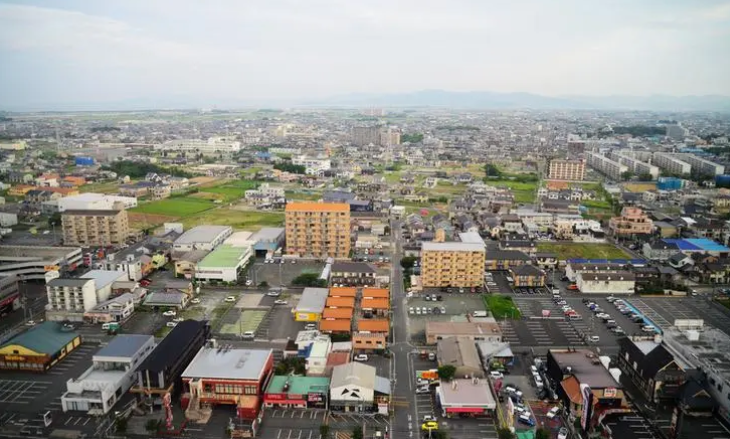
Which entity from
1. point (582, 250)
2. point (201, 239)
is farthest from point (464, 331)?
point (201, 239)

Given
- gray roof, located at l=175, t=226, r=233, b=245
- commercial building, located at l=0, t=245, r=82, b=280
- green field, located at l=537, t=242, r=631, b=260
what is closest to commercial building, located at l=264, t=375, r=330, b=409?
commercial building, located at l=0, t=245, r=82, b=280

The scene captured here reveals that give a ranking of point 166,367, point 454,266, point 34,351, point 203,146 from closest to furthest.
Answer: point 166,367 → point 34,351 → point 454,266 → point 203,146

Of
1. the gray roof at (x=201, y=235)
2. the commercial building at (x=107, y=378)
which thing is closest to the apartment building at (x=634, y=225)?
the gray roof at (x=201, y=235)

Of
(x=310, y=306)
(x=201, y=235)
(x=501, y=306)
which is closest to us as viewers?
(x=310, y=306)

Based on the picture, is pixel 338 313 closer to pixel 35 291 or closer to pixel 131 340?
pixel 131 340

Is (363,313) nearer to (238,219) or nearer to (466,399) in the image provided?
(466,399)

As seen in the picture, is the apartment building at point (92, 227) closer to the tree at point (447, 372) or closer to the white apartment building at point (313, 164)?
the tree at point (447, 372)
